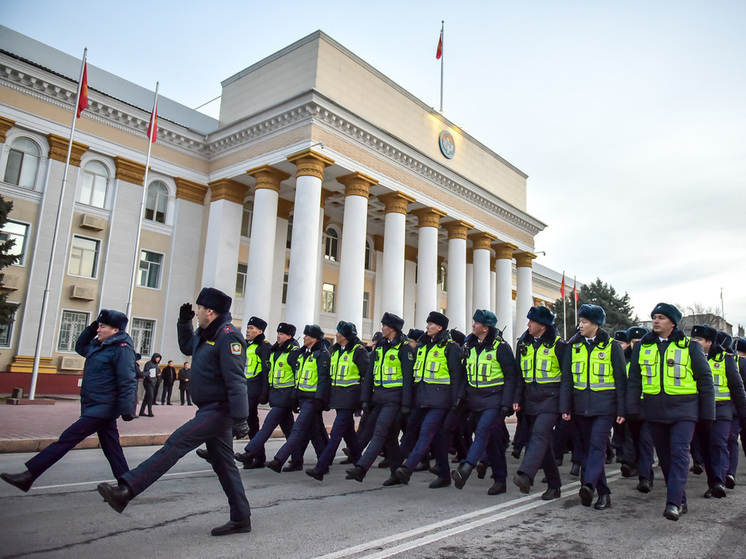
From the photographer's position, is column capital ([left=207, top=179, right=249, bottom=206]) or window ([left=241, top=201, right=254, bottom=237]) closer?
column capital ([left=207, top=179, right=249, bottom=206])

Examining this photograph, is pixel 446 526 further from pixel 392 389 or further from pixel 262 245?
pixel 262 245

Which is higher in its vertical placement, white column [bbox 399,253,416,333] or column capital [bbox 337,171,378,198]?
column capital [bbox 337,171,378,198]

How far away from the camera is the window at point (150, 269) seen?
2561 centimetres

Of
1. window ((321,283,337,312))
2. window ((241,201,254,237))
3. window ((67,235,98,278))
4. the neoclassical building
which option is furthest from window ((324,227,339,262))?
window ((67,235,98,278))

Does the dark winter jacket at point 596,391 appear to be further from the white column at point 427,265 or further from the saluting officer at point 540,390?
the white column at point 427,265

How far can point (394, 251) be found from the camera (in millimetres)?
27266

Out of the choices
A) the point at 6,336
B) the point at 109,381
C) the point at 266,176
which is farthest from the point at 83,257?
the point at 109,381

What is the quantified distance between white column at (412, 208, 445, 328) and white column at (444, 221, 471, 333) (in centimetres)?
160

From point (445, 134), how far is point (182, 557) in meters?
30.6

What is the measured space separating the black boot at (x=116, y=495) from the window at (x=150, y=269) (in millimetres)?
22843

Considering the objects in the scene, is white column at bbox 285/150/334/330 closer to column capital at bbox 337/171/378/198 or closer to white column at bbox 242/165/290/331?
white column at bbox 242/165/290/331

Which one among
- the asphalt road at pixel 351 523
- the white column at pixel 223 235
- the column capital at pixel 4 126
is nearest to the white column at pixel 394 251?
the white column at pixel 223 235

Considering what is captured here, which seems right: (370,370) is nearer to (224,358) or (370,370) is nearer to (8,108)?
(224,358)

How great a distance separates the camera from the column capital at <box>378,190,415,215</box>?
91.5 feet
